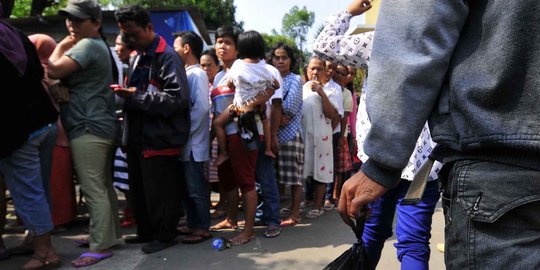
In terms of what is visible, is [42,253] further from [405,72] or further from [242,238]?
[405,72]

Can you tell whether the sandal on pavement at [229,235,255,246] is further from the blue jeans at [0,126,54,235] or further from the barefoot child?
the blue jeans at [0,126,54,235]

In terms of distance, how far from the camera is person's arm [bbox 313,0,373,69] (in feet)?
7.26

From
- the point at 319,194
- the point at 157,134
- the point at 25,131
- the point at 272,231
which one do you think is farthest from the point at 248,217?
the point at 25,131

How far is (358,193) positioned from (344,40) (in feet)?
3.61

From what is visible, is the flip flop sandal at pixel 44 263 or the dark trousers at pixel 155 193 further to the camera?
the dark trousers at pixel 155 193

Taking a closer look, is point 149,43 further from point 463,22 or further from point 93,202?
point 463,22

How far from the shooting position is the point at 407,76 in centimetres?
117

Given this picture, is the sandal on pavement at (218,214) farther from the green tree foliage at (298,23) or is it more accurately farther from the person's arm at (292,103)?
the green tree foliage at (298,23)

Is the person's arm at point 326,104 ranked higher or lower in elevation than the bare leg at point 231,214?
higher

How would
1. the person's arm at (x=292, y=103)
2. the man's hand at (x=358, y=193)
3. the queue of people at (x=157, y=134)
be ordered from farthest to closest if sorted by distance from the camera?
1. the person's arm at (x=292, y=103)
2. the queue of people at (x=157, y=134)
3. the man's hand at (x=358, y=193)

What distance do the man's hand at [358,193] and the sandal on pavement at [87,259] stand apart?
2582 mm

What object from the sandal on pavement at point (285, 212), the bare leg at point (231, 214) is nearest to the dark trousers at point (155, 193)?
the bare leg at point (231, 214)

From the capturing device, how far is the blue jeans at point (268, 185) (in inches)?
155

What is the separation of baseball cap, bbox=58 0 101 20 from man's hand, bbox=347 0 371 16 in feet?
6.82
